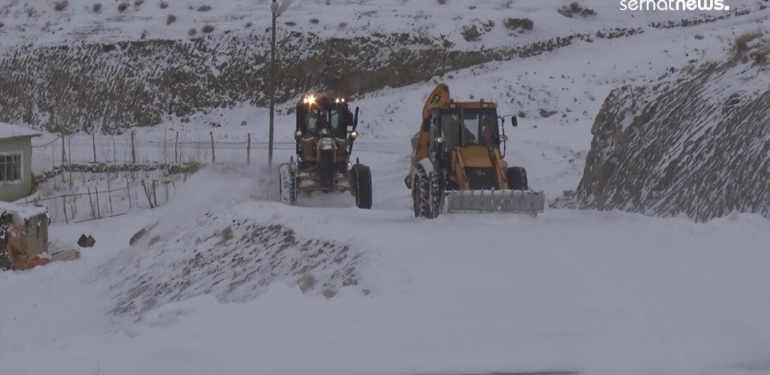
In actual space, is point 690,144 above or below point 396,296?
above

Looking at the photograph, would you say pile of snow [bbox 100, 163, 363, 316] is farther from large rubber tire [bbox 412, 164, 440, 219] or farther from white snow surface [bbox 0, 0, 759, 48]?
white snow surface [bbox 0, 0, 759, 48]

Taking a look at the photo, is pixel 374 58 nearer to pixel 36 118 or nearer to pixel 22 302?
pixel 36 118

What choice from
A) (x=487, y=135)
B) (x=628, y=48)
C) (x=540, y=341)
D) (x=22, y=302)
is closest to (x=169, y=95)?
(x=628, y=48)

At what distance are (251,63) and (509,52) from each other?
14172mm

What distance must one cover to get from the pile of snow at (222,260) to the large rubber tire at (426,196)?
221cm

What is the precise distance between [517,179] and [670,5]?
41.9m

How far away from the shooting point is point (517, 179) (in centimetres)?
1568

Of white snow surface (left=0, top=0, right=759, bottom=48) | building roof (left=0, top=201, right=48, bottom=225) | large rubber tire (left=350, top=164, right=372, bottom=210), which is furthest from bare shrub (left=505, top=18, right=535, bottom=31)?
building roof (left=0, top=201, right=48, bottom=225)

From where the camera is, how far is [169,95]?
49875mm

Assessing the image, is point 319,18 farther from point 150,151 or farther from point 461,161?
point 461,161

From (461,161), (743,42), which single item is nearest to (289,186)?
(461,161)

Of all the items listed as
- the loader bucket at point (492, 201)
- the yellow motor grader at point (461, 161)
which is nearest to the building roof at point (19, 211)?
the yellow motor grader at point (461, 161)

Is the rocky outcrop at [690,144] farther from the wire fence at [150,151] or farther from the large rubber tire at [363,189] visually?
the wire fence at [150,151]

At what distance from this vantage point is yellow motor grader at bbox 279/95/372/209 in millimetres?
19422
